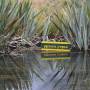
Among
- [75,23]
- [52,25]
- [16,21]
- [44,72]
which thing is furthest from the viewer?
[52,25]

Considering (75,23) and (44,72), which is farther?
(75,23)

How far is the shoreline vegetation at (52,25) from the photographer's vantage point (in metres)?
11.4

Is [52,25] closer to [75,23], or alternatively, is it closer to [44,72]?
[75,23]

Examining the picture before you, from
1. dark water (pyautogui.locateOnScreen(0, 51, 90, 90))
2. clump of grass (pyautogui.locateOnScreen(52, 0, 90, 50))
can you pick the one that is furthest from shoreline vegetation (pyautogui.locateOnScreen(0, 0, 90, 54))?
dark water (pyautogui.locateOnScreen(0, 51, 90, 90))

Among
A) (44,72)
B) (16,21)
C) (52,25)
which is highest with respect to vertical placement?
(16,21)

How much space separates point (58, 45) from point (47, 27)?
765 millimetres

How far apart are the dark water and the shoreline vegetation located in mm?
1128

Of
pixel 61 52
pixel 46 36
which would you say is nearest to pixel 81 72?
pixel 61 52

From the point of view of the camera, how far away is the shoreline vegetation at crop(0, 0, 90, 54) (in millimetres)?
11353

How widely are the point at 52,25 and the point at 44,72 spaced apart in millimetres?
4390

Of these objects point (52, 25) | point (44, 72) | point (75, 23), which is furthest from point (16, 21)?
point (44, 72)

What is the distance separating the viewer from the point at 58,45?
1146cm

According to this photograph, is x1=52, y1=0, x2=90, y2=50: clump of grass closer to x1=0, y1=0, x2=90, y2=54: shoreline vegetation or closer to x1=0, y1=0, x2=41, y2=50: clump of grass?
x1=0, y1=0, x2=90, y2=54: shoreline vegetation

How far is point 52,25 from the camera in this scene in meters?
11.9
